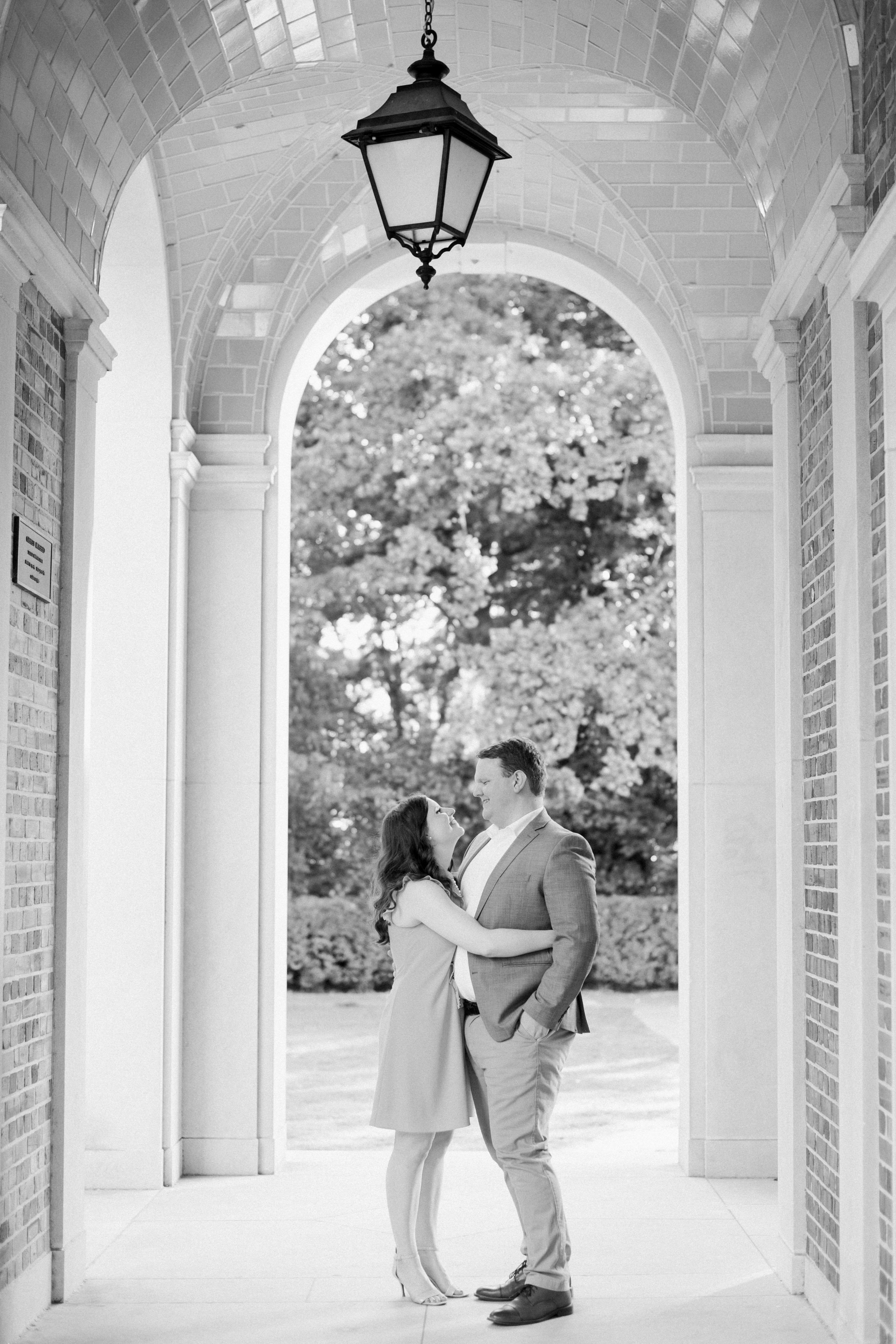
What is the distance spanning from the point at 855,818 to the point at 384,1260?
2699mm

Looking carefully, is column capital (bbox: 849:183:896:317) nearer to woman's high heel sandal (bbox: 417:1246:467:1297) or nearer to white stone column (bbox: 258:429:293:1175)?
woman's high heel sandal (bbox: 417:1246:467:1297)

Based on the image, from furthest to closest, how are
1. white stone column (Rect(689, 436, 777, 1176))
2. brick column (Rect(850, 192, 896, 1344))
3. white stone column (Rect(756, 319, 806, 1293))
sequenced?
1. white stone column (Rect(689, 436, 777, 1176))
2. white stone column (Rect(756, 319, 806, 1293))
3. brick column (Rect(850, 192, 896, 1344))

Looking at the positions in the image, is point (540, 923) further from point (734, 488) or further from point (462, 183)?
point (734, 488)

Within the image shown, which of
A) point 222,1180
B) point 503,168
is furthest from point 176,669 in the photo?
point 503,168

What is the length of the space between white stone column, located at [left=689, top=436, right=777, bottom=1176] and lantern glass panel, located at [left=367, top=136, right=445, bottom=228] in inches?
141

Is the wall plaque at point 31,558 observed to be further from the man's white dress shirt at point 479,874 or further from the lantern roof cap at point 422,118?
the man's white dress shirt at point 479,874

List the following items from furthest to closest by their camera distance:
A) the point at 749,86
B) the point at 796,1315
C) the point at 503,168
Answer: the point at 503,168 → the point at 749,86 → the point at 796,1315

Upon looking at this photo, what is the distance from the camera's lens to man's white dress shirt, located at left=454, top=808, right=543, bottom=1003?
5.05 meters

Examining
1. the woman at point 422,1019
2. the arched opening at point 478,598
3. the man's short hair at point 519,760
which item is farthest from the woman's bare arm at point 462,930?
the arched opening at point 478,598

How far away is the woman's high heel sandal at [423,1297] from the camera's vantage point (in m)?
5.11

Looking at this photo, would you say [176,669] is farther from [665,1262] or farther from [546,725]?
[546,725]

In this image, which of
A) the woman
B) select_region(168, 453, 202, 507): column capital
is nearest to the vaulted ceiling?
select_region(168, 453, 202, 507): column capital

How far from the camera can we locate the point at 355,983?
18.1 m

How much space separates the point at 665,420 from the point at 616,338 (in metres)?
1.50
